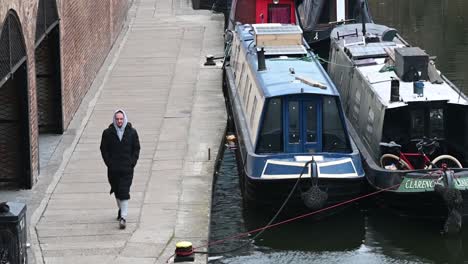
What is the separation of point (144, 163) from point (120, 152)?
4447 mm

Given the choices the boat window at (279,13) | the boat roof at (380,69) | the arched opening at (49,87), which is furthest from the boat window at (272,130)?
the boat window at (279,13)

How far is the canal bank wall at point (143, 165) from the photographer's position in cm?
1789

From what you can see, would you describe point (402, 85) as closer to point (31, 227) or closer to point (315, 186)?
point (315, 186)

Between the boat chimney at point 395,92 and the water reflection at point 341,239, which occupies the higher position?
the boat chimney at point 395,92

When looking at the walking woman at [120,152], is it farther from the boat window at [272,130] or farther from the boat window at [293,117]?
the boat window at [293,117]

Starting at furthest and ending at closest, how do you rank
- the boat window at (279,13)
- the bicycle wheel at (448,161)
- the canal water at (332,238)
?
the boat window at (279,13) → the bicycle wheel at (448,161) → the canal water at (332,238)

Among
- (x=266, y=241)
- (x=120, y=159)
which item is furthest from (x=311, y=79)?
(x=120, y=159)

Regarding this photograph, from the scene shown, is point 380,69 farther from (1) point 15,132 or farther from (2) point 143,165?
(1) point 15,132

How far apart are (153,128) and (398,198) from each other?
23.1 ft

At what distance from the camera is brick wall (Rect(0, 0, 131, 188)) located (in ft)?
68.0

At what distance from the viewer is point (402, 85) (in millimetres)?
22594

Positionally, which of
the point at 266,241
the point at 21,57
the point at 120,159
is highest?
the point at 21,57

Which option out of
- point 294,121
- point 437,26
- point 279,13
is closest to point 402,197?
point 294,121

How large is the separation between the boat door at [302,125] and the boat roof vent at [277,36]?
4.94 metres
